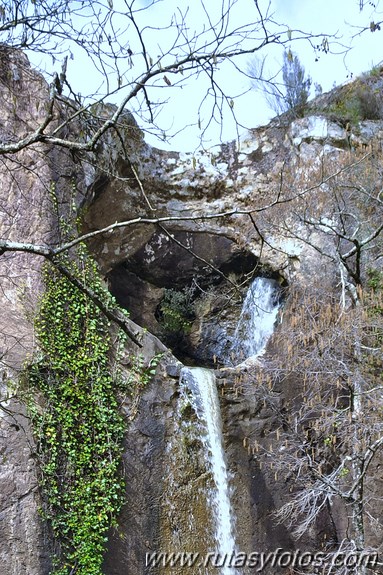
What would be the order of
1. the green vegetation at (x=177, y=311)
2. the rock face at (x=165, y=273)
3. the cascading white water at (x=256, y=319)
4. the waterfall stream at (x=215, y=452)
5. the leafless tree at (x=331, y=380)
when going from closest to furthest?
the rock face at (x=165, y=273), the leafless tree at (x=331, y=380), the waterfall stream at (x=215, y=452), the cascading white water at (x=256, y=319), the green vegetation at (x=177, y=311)

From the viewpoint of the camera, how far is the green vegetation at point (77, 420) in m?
7.25

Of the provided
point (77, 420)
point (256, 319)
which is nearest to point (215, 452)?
point (77, 420)

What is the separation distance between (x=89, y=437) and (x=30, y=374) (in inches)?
40.4

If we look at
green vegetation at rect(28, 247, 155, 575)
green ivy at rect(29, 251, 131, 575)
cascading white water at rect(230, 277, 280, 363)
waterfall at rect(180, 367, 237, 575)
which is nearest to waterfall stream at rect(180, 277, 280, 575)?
waterfall at rect(180, 367, 237, 575)

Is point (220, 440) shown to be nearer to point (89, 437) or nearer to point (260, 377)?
point (260, 377)

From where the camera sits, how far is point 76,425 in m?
7.82

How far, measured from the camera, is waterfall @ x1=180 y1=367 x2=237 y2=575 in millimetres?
8453

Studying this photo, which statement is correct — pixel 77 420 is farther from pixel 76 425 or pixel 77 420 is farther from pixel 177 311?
pixel 177 311

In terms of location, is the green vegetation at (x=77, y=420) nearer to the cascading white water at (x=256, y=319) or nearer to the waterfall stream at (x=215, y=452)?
the waterfall stream at (x=215, y=452)

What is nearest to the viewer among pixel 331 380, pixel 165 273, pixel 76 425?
pixel 76 425

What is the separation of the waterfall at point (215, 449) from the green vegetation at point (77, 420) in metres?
0.80

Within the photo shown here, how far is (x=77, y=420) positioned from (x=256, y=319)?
5.24 metres

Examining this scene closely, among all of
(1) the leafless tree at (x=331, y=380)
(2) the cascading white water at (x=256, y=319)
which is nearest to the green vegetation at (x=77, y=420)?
(1) the leafless tree at (x=331, y=380)

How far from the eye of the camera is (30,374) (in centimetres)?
770
